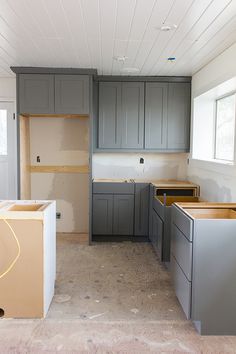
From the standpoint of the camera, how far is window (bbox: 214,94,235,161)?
3.91 m

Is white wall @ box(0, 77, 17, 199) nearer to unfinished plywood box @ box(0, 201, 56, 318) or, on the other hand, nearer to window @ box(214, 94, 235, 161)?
unfinished plywood box @ box(0, 201, 56, 318)

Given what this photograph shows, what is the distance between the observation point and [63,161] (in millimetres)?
5199

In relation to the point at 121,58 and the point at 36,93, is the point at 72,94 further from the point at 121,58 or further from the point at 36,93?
the point at 121,58

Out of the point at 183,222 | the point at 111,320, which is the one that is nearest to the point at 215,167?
the point at 183,222

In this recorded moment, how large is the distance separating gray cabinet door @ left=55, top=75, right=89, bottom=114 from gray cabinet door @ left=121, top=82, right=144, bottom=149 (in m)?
0.62

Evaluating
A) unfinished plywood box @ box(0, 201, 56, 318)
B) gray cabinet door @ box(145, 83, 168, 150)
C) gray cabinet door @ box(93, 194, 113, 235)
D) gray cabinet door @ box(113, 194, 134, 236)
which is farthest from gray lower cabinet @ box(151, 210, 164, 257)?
unfinished plywood box @ box(0, 201, 56, 318)

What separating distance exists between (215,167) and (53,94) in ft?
7.58

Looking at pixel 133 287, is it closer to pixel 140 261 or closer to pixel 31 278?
pixel 140 261

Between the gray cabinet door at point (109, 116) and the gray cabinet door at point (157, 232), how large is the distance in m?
1.24

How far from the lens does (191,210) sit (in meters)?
2.90

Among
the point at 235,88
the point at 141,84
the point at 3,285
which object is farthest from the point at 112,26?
the point at 3,285

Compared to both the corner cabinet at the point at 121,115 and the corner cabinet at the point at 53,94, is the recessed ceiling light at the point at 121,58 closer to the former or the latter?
the corner cabinet at the point at 53,94

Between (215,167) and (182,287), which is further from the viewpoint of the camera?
(215,167)

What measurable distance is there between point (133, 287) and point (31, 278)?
3.76ft
